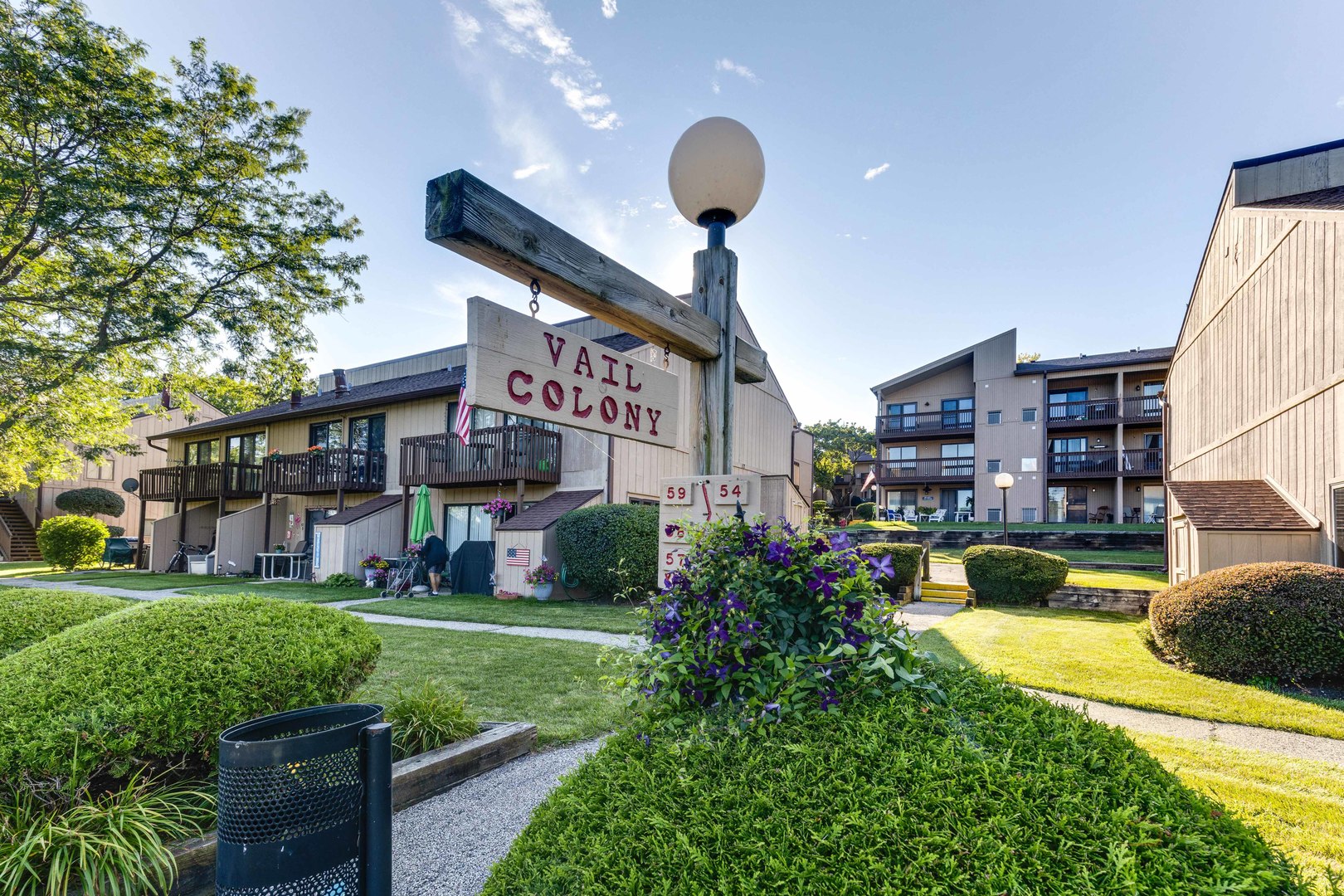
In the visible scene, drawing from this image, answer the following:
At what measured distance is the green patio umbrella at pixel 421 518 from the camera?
47.2ft

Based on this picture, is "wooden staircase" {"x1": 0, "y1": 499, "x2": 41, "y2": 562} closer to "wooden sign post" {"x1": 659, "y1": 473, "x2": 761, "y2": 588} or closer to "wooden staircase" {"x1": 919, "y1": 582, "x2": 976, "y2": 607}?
"wooden staircase" {"x1": 919, "y1": 582, "x2": 976, "y2": 607}

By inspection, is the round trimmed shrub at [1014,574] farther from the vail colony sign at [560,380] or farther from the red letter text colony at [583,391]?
the red letter text colony at [583,391]

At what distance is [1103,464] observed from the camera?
84.9 ft

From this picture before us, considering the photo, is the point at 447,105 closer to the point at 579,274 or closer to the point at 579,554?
the point at 579,274

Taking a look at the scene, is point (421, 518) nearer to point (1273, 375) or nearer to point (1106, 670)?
point (1106, 670)

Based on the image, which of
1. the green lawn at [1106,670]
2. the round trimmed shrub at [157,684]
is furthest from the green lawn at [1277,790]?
the round trimmed shrub at [157,684]

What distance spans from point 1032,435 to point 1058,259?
56.2ft

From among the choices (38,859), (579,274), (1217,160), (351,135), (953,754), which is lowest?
(38,859)

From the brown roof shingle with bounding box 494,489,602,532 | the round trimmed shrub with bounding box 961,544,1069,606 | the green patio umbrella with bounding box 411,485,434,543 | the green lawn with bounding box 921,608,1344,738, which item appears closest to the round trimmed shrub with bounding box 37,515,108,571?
the green patio umbrella with bounding box 411,485,434,543

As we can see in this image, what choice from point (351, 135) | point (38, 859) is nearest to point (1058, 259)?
point (351, 135)

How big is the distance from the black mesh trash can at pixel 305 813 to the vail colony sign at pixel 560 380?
122 centimetres

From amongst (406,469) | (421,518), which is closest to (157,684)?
(421,518)

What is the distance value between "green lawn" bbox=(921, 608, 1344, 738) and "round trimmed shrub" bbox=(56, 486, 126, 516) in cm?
3353

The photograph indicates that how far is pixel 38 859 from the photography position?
2311 millimetres
